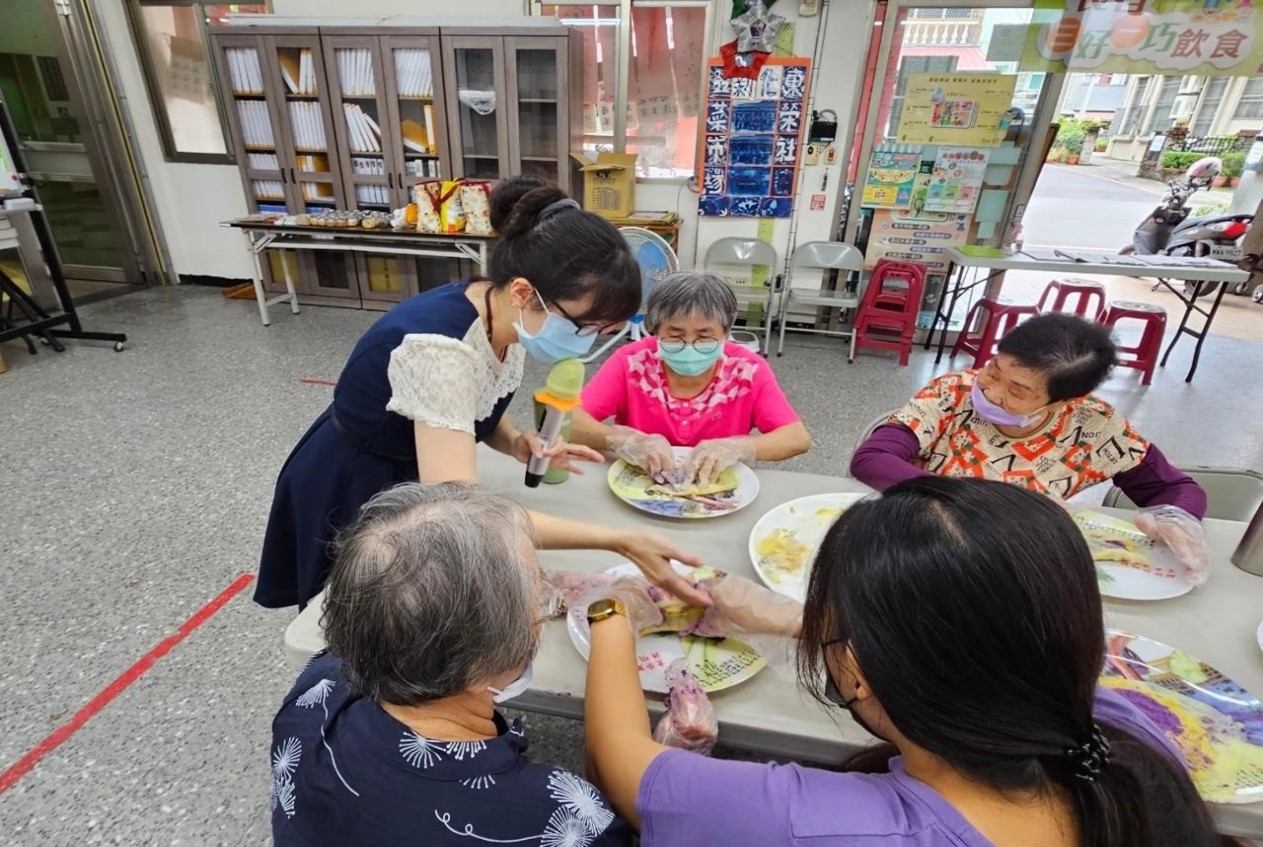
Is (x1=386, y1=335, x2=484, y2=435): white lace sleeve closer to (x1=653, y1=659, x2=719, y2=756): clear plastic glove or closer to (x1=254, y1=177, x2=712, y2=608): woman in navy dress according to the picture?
(x1=254, y1=177, x2=712, y2=608): woman in navy dress

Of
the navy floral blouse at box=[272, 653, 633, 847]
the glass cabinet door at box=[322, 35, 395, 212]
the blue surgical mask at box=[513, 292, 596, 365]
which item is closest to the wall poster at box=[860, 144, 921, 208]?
the glass cabinet door at box=[322, 35, 395, 212]

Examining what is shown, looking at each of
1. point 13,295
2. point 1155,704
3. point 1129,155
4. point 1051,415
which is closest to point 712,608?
point 1155,704

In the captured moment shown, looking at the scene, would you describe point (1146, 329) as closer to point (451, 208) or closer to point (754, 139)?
point (754, 139)

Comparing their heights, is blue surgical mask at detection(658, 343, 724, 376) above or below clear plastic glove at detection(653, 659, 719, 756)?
above

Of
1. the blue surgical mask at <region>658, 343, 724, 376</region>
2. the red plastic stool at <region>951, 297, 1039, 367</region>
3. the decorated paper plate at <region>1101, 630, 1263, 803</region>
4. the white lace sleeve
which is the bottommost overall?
the red plastic stool at <region>951, 297, 1039, 367</region>

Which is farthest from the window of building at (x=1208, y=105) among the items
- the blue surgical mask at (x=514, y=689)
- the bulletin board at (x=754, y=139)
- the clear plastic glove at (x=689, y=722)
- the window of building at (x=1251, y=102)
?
the blue surgical mask at (x=514, y=689)

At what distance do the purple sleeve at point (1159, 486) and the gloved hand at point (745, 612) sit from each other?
1.00 metres

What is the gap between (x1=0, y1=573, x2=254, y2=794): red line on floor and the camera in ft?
4.75

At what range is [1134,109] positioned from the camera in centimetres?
466

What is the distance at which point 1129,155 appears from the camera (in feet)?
21.0

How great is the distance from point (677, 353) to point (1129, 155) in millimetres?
A: 7423

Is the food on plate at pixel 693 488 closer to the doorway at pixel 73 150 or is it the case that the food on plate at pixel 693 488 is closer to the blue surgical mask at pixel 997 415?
the blue surgical mask at pixel 997 415

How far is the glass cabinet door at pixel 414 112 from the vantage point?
408 centimetres

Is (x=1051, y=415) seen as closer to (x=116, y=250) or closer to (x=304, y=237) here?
(x=304, y=237)
